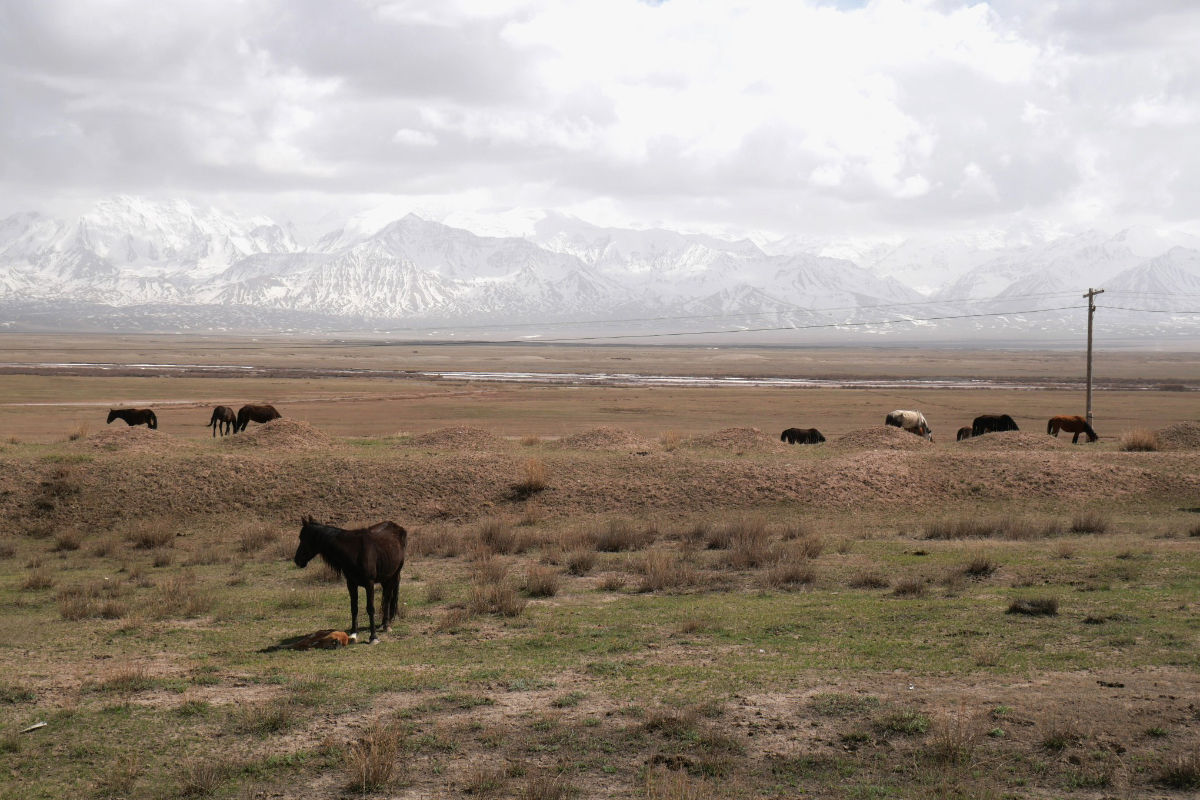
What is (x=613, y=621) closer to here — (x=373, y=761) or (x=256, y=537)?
(x=373, y=761)

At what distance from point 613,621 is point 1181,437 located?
25.4 metres

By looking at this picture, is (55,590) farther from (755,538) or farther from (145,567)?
(755,538)

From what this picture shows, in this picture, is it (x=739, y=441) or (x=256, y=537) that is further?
(x=739, y=441)

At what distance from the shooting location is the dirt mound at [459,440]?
2961 centimetres

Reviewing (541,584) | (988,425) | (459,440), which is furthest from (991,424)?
(541,584)

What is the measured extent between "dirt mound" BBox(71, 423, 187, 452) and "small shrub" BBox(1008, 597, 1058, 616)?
22.3m

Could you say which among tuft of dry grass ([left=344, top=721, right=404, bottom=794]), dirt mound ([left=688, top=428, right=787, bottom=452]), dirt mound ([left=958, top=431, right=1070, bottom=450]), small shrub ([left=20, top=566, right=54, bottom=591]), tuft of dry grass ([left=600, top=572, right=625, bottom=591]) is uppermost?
dirt mound ([left=958, top=431, right=1070, bottom=450])

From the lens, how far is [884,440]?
30.1 meters

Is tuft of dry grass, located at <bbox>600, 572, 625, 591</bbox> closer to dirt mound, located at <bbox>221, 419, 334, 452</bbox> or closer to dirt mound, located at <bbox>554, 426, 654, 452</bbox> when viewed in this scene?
dirt mound, located at <bbox>554, 426, 654, 452</bbox>

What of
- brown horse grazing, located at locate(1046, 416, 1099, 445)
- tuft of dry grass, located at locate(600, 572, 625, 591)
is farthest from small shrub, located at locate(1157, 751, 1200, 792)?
brown horse grazing, located at locate(1046, 416, 1099, 445)

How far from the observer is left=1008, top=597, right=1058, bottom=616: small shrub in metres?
12.4

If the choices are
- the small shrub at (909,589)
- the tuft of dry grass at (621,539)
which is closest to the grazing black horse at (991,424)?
the tuft of dry grass at (621,539)

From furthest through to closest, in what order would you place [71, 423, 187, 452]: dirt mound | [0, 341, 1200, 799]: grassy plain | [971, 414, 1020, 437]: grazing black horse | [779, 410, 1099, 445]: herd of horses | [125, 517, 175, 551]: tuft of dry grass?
[971, 414, 1020, 437]: grazing black horse → [779, 410, 1099, 445]: herd of horses → [71, 423, 187, 452]: dirt mound → [125, 517, 175, 551]: tuft of dry grass → [0, 341, 1200, 799]: grassy plain

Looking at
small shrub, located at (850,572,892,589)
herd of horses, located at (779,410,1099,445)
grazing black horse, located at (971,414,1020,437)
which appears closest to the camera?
small shrub, located at (850,572,892,589)
